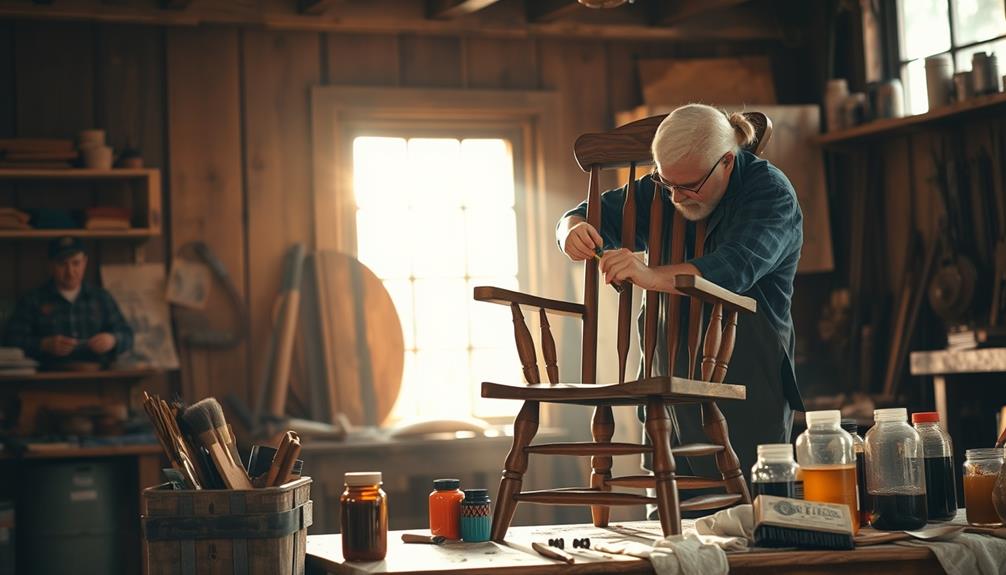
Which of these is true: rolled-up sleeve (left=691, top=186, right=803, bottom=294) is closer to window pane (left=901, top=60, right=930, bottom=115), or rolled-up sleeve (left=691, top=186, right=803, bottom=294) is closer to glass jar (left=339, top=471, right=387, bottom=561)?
glass jar (left=339, top=471, right=387, bottom=561)

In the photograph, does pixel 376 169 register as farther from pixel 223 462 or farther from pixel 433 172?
pixel 223 462

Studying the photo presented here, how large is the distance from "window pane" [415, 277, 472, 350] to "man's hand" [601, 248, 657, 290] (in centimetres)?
303

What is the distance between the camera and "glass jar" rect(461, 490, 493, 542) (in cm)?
282

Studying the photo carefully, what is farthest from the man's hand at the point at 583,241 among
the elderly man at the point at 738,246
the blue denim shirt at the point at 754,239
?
the blue denim shirt at the point at 754,239

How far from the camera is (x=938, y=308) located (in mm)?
5250

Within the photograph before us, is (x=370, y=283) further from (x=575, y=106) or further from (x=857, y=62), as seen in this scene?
(x=857, y=62)

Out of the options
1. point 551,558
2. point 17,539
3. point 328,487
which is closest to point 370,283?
point 328,487

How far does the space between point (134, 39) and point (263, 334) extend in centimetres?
139

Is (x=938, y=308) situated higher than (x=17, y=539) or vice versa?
(x=938, y=308)

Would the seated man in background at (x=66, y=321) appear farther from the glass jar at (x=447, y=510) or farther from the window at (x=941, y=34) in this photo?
the window at (x=941, y=34)

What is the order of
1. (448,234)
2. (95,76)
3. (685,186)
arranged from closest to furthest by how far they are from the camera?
(685,186)
(95,76)
(448,234)

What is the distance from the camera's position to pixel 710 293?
8.95 feet

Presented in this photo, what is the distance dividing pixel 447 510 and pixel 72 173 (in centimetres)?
300

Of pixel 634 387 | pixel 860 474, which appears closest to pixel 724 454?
pixel 860 474
